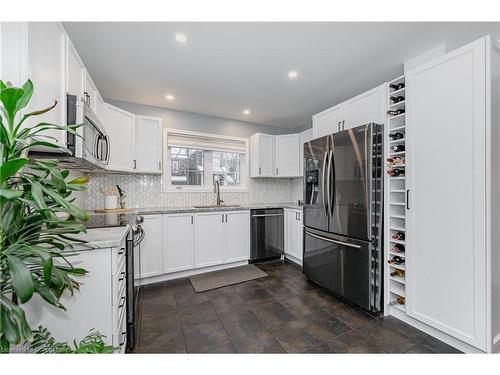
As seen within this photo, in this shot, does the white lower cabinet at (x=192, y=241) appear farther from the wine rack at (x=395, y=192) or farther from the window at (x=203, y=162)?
the wine rack at (x=395, y=192)

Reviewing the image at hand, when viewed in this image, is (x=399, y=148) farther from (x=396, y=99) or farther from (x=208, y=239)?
(x=208, y=239)

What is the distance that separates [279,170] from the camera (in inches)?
155

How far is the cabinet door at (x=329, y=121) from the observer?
2.49 meters

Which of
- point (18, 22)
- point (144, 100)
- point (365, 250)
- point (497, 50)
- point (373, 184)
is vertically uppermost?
point (144, 100)

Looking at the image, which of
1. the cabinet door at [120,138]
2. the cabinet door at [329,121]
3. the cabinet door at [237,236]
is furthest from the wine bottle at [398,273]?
the cabinet door at [120,138]

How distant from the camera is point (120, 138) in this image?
2621 millimetres

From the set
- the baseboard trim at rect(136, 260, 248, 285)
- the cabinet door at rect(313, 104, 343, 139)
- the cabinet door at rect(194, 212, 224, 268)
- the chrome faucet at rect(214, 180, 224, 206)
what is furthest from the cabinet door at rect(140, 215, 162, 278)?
the cabinet door at rect(313, 104, 343, 139)

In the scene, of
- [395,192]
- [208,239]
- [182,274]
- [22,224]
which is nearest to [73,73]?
[22,224]

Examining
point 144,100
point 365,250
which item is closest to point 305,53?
point 365,250

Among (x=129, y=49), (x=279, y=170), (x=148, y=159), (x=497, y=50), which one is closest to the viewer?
(x=497, y=50)

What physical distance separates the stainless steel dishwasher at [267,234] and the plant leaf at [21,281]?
279 cm

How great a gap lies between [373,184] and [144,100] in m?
3.17

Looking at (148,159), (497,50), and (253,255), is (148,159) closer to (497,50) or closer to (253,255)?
(253,255)

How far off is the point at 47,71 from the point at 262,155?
9.77 ft
